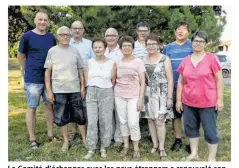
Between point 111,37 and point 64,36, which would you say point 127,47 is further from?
point 64,36

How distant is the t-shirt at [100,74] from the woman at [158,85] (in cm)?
50

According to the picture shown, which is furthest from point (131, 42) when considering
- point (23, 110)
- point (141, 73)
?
point (23, 110)

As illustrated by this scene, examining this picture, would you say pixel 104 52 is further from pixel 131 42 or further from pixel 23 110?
pixel 23 110

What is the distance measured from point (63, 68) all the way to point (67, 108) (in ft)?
1.87

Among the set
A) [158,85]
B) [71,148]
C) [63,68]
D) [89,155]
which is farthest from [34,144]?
[158,85]

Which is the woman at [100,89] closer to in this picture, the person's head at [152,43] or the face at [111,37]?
the face at [111,37]

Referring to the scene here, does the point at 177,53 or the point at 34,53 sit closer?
the point at 177,53

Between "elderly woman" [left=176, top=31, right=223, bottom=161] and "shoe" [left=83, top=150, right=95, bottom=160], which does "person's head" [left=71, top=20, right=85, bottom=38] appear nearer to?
"elderly woman" [left=176, top=31, right=223, bottom=161]

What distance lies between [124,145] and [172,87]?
3.37 ft

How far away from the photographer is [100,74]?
4.05 metres

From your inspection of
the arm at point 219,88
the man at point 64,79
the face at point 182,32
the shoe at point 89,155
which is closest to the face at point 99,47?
the man at point 64,79

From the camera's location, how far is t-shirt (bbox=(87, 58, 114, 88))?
405 cm

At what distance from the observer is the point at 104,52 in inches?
167

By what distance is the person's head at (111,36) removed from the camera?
425 cm
